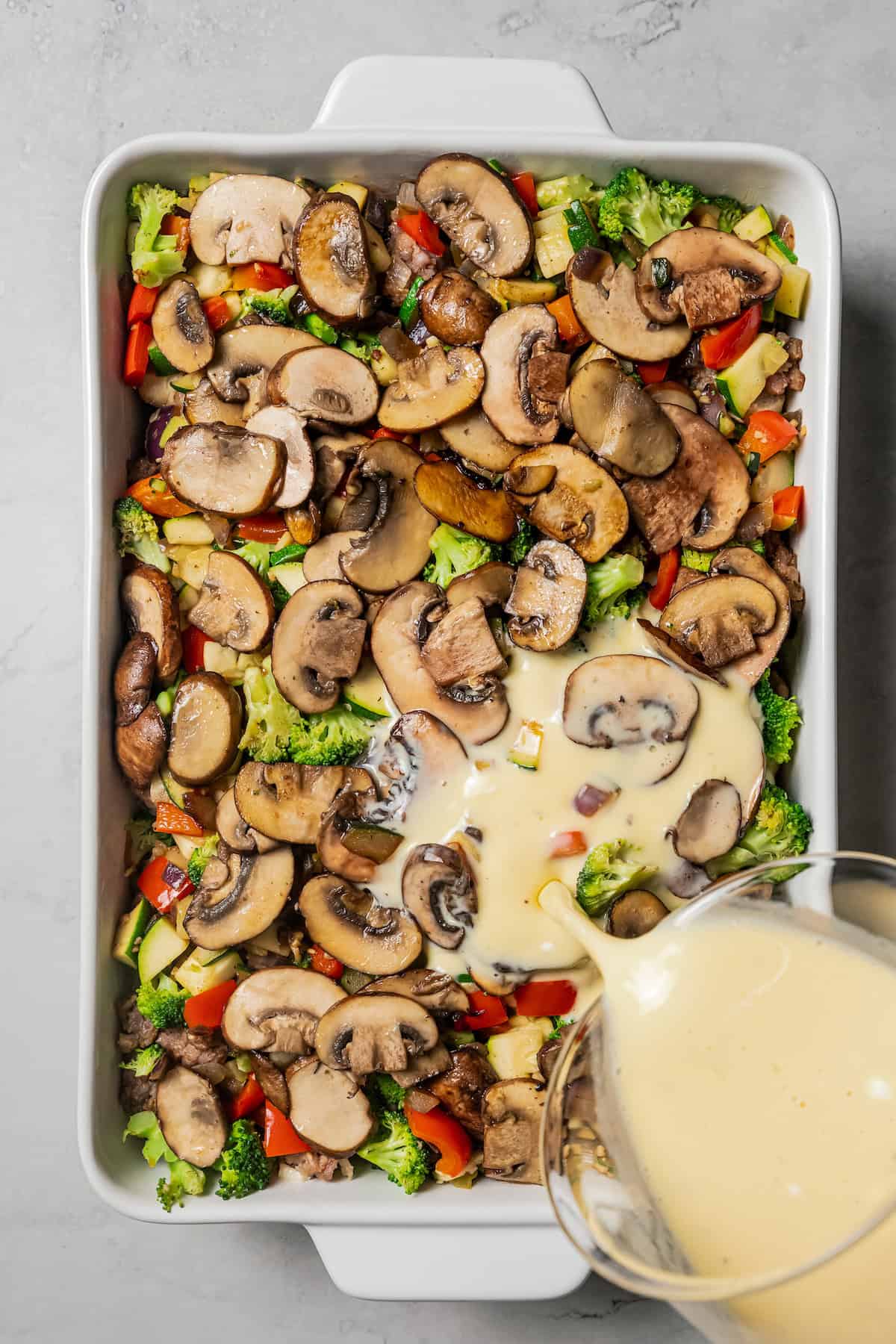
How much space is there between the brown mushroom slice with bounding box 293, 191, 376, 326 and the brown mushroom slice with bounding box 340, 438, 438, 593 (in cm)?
36

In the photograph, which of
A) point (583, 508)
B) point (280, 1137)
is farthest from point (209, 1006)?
point (583, 508)

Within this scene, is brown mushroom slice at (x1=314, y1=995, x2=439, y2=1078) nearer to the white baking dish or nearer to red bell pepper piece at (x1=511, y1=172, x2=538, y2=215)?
the white baking dish

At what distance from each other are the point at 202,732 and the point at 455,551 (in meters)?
0.76

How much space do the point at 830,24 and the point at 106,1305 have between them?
167 inches

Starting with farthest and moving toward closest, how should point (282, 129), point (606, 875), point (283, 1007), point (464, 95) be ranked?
point (282, 129)
point (283, 1007)
point (464, 95)
point (606, 875)

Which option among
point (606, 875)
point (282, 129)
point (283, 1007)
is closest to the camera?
point (606, 875)

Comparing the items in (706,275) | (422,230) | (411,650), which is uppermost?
(422,230)

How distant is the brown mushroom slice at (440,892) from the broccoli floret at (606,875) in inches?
10.2

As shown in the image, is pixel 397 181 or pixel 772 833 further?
→ pixel 397 181

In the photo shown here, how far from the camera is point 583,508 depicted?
282 cm

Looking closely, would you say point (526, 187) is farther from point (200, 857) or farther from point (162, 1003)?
point (162, 1003)

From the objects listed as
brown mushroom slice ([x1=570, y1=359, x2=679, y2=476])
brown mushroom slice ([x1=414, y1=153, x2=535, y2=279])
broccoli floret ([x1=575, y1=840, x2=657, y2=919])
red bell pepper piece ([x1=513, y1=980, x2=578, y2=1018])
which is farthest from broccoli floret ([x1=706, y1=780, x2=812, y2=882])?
brown mushroom slice ([x1=414, y1=153, x2=535, y2=279])

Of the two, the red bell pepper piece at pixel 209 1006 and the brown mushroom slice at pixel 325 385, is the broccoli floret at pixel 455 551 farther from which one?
the red bell pepper piece at pixel 209 1006

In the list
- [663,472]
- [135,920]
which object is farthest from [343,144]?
[135,920]
